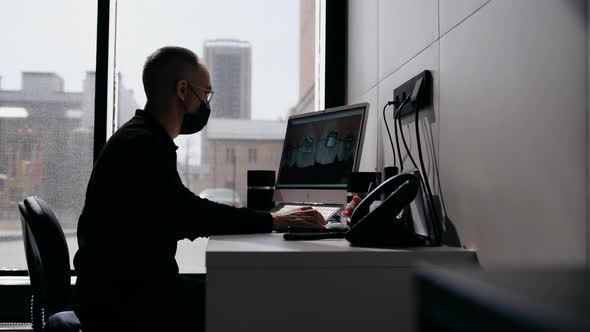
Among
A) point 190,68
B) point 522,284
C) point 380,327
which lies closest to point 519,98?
point 380,327

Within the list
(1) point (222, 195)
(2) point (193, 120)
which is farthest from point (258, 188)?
(1) point (222, 195)

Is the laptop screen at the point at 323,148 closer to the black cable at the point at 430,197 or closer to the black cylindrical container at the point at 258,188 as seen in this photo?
the black cylindrical container at the point at 258,188

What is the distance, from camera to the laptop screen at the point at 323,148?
2066mm

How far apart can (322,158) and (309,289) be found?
99 cm

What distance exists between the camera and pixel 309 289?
1267mm

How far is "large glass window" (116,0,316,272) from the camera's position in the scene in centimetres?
298

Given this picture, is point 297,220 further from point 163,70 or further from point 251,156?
point 251,156

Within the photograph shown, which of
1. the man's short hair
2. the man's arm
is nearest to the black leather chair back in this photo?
the man's arm

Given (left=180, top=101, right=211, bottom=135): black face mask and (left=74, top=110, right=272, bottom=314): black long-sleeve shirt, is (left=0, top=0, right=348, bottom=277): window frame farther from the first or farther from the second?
(left=74, top=110, right=272, bottom=314): black long-sleeve shirt

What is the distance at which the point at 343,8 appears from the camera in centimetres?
308

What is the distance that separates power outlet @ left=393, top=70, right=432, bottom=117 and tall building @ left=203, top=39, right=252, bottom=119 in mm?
1254

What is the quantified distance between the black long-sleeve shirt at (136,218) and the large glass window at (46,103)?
1405 mm

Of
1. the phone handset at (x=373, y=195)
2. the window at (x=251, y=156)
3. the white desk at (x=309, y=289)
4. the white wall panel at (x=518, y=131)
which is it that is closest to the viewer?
the white wall panel at (x=518, y=131)

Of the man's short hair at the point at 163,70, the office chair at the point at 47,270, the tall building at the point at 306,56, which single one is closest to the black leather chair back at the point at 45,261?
the office chair at the point at 47,270
